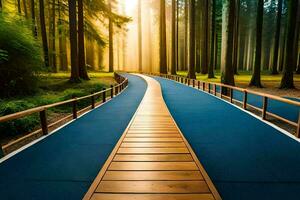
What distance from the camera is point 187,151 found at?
5.07m

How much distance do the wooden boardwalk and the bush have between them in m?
12.3

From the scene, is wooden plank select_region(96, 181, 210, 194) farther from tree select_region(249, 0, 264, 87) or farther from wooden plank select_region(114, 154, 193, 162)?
tree select_region(249, 0, 264, 87)

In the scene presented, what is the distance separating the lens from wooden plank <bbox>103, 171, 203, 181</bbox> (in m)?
3.85

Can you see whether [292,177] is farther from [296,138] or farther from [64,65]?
[64,65]

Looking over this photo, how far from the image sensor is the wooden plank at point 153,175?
152 inches

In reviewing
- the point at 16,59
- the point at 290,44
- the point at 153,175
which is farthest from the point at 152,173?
the point at 290,44

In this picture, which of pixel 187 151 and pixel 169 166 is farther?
pixel 187 151

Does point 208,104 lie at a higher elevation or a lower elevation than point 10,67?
lower

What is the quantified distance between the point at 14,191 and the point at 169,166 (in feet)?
8.57

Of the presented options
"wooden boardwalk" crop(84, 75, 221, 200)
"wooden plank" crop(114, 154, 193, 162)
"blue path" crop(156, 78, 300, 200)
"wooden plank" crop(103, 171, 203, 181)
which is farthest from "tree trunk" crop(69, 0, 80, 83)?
"wooden plank" crop(103, 171, 203, 181)

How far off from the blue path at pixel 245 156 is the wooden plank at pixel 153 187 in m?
0.53

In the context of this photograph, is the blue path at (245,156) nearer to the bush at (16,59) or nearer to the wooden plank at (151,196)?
the wooden plank at (151,196)

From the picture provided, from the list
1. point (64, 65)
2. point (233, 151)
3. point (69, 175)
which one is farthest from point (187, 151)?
point (64, 65)

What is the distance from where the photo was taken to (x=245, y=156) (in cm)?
538
